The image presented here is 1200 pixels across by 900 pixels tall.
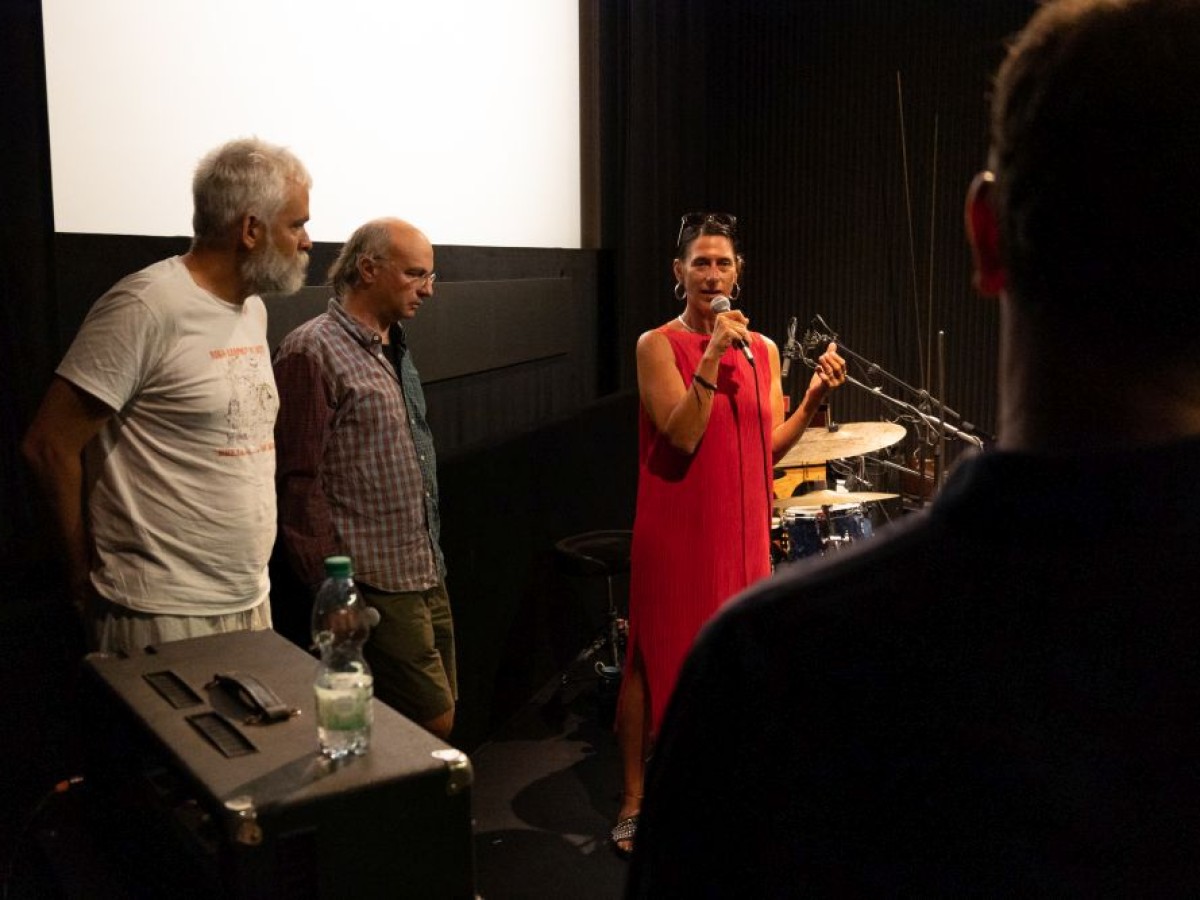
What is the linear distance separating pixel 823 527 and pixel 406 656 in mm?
1254

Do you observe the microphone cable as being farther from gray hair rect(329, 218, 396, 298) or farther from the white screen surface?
gray hair rect(329, 218, 396, 298)

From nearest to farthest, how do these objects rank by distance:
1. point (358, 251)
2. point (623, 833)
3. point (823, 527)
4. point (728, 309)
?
point (358, 251) < point (728, 309) < point (623, 833) < point (823, 527)

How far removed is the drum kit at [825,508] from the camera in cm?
336

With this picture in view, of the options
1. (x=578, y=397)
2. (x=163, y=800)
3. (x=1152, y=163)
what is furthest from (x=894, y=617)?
(x=578, y=397)

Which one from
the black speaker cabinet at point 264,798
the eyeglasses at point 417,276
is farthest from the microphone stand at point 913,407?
the black speaker cabinet at point 264,798

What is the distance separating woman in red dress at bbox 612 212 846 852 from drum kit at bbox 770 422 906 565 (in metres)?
0.28

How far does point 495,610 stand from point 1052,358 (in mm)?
3482

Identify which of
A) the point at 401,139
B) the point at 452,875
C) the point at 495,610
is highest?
the point at 401,139

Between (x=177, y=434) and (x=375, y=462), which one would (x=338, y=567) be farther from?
(x=375, y=462)

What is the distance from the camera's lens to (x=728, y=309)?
293cm

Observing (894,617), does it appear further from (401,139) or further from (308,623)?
(401,139)

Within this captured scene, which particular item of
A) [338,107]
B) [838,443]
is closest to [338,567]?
[338,107]

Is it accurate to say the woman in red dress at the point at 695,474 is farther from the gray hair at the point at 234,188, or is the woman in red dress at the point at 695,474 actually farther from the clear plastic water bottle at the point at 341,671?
the clear plastic water bottle at the point at 341,671

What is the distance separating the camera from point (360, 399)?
265 centimetres
